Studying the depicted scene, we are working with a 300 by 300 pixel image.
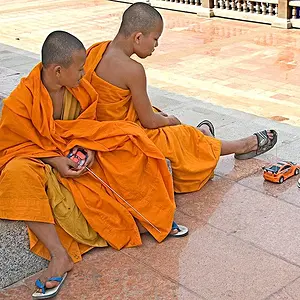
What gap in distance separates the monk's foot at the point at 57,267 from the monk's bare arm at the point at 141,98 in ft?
3.30

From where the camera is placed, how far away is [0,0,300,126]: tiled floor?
23.4 feet

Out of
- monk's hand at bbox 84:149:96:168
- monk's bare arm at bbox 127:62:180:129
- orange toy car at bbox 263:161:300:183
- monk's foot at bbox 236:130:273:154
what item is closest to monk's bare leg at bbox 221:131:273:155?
monk's foot at bbox 236:130:273:154

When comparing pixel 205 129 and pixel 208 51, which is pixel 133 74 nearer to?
pixel 205 129

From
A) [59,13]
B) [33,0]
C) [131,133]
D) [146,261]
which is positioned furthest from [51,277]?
[33,0]

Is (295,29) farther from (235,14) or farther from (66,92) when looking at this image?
(66,92)

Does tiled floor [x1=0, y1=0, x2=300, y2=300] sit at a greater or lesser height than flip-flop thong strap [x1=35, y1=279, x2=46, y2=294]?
lesser

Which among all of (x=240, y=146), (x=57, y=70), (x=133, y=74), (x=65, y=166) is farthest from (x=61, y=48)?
(x=240, y=146)

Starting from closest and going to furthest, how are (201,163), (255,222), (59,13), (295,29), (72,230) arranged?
(72,230) < (255,222) < (201,163) < (295,29) < (59,13)

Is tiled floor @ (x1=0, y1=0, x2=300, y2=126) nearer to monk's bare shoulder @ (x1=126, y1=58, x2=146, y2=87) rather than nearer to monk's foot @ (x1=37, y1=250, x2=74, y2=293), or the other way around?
monk's bare shoulder @ (x1=126, y1=58, x2=146, y2=87)

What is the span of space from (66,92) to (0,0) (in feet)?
44.6

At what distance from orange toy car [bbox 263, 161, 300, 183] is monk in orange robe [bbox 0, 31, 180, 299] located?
83cm

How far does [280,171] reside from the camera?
4055 millimetres

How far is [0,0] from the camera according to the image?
16.1 meters

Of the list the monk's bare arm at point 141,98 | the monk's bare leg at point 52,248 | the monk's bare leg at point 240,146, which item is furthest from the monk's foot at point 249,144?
the monk's bare leg at point 52,248
